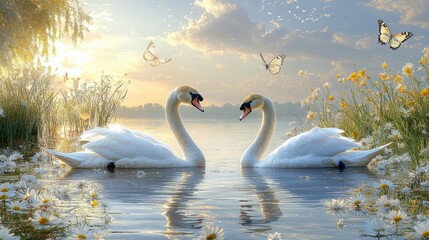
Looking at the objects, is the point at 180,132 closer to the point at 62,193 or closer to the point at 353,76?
the point at 353,76

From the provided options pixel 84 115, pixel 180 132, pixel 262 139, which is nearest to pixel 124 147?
pixel 180 132

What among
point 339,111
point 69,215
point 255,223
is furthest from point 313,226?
point 339,111

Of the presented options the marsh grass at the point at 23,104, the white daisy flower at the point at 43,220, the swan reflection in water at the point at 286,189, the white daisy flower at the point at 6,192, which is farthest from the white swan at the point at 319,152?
the marsh grass at the point at 23,104

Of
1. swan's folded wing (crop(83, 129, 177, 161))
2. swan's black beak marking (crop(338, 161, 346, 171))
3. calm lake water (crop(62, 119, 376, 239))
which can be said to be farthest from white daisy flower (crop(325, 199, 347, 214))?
swan's folded wing (crop(83, 129, 177, 161))

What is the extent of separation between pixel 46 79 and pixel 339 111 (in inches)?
339

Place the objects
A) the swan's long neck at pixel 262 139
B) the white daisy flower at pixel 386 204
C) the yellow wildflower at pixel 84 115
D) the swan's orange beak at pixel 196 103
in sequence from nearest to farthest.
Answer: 1. the white daisy flower at pixel 386 204
2. the swan's long neck at pixel 262 139
3. the swan's orange beak at pixel 196 103
4. the yellow wildflower at pixel 84 115

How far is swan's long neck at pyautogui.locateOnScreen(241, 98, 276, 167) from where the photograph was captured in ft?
35.7

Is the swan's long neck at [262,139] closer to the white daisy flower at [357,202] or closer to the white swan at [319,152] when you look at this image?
the white swan at [319,152]

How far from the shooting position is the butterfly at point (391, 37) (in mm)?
12555

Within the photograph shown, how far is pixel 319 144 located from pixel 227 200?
12.2 feet

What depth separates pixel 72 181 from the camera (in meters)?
8.48

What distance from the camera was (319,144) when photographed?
10031 mm

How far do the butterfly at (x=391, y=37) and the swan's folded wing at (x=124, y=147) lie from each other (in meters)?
5.38

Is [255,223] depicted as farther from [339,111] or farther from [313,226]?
[339,111]
